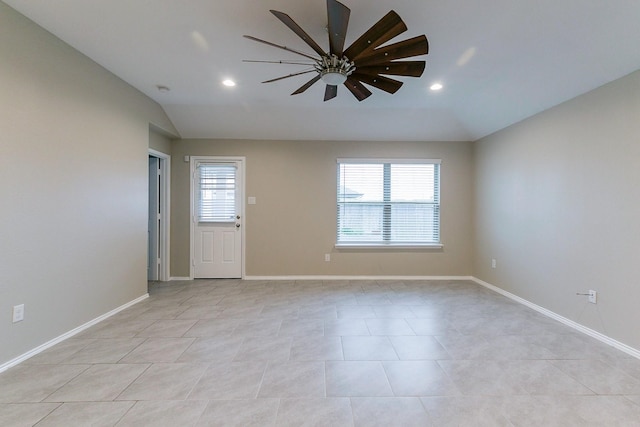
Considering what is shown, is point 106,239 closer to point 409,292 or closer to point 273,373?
point 273,373

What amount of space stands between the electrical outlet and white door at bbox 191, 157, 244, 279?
2586 mm

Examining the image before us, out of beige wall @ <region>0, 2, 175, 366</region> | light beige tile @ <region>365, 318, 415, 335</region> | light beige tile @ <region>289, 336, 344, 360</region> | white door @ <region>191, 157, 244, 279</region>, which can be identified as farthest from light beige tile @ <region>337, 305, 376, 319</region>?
beige wall @ <region>0, 2, 175, 366</region>

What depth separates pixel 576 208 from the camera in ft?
9.43

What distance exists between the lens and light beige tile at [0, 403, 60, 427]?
153cm

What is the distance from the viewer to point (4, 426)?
1.50 meters

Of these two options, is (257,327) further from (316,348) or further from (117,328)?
(117,328)

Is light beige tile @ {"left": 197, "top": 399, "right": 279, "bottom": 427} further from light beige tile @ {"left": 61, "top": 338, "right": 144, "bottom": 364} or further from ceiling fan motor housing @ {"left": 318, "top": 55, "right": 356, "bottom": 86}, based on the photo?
ceiling fan motor housing @ {"left": 318, "top": 55, "right": 356, "bottom": 86}

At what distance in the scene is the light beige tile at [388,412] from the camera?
5.08ft

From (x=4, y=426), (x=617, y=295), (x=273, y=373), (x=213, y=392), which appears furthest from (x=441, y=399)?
(x=4, y=426)

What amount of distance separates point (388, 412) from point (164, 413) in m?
1.32

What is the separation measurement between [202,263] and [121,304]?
60.7 inches

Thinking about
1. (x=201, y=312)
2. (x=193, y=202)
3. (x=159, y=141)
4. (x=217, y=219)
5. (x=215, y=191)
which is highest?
(x=159, y=141)

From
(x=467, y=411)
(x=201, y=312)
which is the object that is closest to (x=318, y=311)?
(x=201, y=312)

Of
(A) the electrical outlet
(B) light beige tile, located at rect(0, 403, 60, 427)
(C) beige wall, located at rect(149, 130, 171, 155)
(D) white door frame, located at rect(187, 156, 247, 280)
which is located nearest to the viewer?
(B) light beige tile, located at rect(0, 403, 60, 427)
